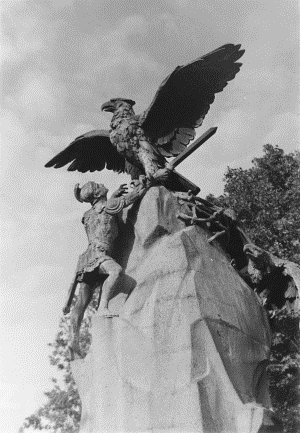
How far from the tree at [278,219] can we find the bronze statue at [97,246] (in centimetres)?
674

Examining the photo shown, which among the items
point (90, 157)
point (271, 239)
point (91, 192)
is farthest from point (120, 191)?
point (271, 239)

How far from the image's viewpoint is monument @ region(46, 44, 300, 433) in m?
5.32

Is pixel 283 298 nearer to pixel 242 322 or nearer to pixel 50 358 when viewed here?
pixel 242 322

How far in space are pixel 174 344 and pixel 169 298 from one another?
1.59 ft

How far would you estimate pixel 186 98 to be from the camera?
8234 millimetres

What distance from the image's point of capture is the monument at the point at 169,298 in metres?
5.32

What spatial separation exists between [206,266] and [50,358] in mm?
12511

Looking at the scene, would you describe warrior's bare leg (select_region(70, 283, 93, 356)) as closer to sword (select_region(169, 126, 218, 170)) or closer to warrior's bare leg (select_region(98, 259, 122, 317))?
warrior's bare leg (select_region(98, 259, 122, 317))

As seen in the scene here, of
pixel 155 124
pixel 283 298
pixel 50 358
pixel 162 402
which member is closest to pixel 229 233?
pixel 283 298

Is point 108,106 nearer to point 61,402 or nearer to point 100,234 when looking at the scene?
point 100,234

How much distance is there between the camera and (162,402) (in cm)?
529

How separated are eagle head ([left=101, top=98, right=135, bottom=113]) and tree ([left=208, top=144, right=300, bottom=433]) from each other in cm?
654

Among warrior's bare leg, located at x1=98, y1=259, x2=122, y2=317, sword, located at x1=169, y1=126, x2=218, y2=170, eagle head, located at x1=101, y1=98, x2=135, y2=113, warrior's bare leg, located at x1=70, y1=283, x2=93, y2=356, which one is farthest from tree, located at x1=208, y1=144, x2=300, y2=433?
warrior's bare leg, located at x1=98, y1=259, x2=122, y2=317

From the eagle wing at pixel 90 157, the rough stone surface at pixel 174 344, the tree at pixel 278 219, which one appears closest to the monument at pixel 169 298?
the rough stone surface at pixel 174 344
